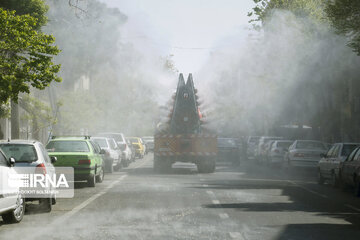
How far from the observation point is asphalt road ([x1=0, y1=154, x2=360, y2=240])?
11.6 meters

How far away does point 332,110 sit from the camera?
47000 millimetres

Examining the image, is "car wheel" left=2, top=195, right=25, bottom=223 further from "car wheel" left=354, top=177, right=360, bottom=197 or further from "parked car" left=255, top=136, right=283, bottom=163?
"parked car" left=255, top=136, right=283, bottom=163

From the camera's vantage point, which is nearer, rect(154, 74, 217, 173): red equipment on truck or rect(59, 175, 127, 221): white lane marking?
rect(59, 175, 127, 221): white lane marking

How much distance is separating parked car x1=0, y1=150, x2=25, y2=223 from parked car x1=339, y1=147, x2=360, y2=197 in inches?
390

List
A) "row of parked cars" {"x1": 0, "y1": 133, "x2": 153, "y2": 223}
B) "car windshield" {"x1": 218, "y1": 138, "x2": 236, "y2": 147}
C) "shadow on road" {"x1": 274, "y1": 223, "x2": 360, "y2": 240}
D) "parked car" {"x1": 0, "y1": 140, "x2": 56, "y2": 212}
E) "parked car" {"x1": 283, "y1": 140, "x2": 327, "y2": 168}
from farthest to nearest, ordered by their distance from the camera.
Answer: "car windshield" {"x1": 218, "y1": 138, "x2": 236, "y2": 147}
"parked car" {"x1": 283, "y1": 140, "x2": 327, "y2": 168}
"parked car" {"x1": 0, "y1": 140, "x2": 56, "y2": 212}
"row of parked cars" {"x1": 0, "y1": 133, "x2": 153, "y2": 223}
"shadow on road" {"x1": 274, "y1": 223, "x2": 360, "y2": 240}

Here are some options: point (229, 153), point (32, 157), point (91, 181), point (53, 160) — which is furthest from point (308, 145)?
point (32, 157)

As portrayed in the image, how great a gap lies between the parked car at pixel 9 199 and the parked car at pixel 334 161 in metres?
12.4

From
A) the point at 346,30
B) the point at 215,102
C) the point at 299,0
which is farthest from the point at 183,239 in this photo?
the point at 215,102

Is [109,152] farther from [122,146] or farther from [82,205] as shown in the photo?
[82,205]

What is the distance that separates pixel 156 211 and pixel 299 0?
31.6 metres

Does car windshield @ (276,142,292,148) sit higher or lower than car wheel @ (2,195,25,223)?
higher

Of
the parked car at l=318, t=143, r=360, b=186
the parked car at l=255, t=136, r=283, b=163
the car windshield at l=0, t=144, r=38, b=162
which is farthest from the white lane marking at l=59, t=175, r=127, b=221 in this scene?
the parked car at l=255, t=136, r=283, b=163

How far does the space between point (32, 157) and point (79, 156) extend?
6648 mm

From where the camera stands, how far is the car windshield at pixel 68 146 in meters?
22.4
